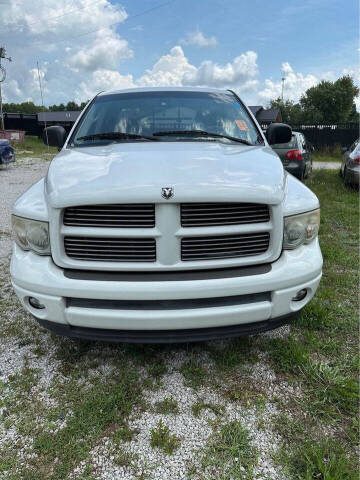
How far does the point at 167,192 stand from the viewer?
1.81 m

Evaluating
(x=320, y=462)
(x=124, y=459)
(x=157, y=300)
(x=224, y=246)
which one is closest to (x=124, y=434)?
(x=124, y=459)

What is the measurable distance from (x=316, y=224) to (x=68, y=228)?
151 cm

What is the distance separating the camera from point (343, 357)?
7.88ft

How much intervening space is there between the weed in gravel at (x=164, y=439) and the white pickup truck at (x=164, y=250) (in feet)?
1.50

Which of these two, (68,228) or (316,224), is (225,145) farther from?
(68,228)

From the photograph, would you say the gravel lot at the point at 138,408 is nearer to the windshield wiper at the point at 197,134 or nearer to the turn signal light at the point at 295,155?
the windshield wiper at the point at 197,134

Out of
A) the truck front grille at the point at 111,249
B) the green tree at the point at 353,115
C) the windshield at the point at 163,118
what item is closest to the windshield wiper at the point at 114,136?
the windshield at the point at 163,118

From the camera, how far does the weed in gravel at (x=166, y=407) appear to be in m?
1.97

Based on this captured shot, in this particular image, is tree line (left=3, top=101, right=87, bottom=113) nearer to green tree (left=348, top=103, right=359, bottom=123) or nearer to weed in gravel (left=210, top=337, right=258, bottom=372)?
green tree (left=348, top=103, right=359, bottom=123)

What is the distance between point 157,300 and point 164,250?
0.27 metres

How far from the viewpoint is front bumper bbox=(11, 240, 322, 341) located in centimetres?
185

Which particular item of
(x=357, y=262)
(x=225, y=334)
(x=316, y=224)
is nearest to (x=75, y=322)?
(x=225, y=334)

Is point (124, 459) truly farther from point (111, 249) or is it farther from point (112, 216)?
point (112, 216)

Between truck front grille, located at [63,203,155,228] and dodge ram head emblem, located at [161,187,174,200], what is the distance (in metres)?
0.09
